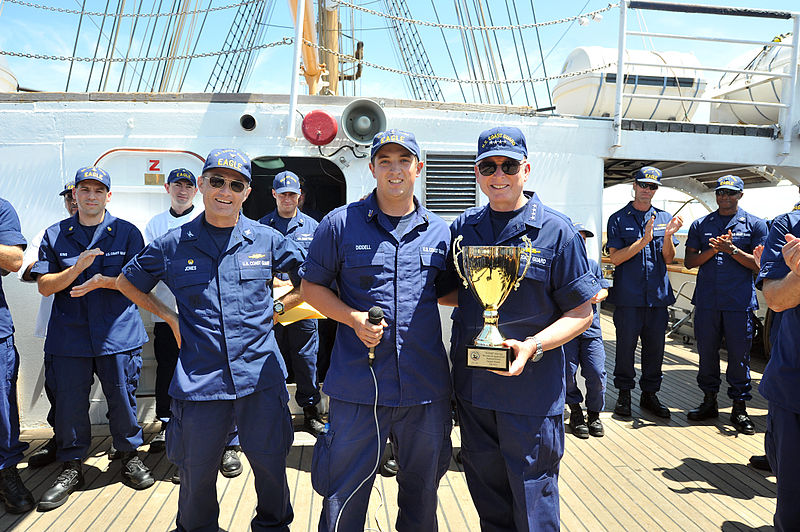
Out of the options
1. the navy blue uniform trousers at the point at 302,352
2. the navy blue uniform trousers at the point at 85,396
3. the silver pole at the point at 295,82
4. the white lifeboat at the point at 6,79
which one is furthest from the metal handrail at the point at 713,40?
the white lifeboat at the point at 6,79

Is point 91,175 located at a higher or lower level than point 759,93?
lower

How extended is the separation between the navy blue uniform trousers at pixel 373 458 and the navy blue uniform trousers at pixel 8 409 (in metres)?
2.04

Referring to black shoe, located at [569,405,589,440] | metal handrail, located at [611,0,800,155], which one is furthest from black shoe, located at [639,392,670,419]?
metal handrail, located at [611,0,800,155]

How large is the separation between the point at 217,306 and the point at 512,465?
57.1 inches

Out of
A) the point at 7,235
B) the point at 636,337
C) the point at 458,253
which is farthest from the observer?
the point at 636,337

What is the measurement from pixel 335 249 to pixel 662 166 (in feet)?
18.4

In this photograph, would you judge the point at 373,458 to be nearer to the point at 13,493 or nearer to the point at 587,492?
the point at 587,492

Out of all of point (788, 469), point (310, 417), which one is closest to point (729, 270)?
point (788, 469)

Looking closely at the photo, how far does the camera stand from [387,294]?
6.79ft

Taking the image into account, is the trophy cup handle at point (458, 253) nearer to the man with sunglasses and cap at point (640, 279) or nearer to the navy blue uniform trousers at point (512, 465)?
the navy blue uniform trousers at point (512, 465)

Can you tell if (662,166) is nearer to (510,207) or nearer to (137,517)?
(510,207)

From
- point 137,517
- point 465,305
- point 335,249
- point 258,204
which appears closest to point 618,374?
point 465,305

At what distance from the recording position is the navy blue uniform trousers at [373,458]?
201 cm

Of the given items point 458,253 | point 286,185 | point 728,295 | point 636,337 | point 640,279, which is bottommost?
point 636,337
